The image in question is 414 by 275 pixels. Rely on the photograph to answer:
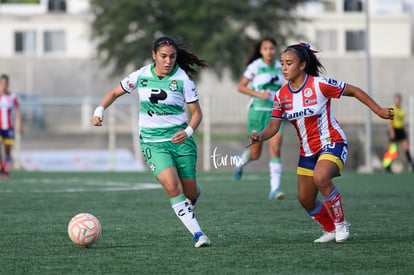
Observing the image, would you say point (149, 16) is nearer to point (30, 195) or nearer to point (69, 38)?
point (69, 38)

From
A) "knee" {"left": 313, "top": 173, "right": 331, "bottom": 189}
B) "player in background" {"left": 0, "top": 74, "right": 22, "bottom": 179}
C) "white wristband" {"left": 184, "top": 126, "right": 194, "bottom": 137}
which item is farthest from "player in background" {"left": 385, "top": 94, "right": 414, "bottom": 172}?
"white wristband" {"left": 184, "top": 126, "right": 194, "bottom": 137}

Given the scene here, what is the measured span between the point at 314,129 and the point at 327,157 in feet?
1.04

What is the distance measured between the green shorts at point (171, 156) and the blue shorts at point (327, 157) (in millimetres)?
1044

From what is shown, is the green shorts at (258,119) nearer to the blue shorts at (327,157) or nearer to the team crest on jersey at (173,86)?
the blue shorts at (327,157)

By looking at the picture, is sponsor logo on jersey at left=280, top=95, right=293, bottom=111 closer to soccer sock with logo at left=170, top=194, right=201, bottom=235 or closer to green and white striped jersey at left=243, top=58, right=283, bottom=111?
soccer sock with logo at left=170, top=194, right=201, bottom=235

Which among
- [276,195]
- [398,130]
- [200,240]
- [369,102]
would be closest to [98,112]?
[200,240]

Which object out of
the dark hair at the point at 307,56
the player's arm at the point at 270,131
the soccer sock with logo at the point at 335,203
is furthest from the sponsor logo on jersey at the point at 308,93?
the soccer sock with logo at the point at 335,203

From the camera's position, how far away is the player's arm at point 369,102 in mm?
7551

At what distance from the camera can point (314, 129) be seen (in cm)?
796

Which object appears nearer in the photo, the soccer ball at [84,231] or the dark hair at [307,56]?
the soccer ball at [84,231]

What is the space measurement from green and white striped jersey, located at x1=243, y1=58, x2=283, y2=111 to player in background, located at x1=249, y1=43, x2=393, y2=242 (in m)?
4.96

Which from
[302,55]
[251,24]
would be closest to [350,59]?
[251,24]

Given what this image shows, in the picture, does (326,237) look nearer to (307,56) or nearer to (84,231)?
(307,56)

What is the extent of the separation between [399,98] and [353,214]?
14275mm
